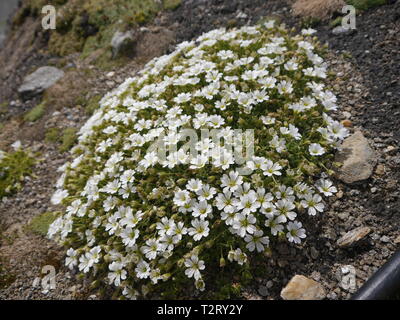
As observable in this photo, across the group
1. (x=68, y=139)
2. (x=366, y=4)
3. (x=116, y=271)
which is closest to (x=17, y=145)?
(x=68, y=139)

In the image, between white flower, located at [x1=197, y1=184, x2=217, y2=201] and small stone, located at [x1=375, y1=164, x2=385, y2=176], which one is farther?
small stone, located at [x1=375, y1=164, x2=385, y2=176]

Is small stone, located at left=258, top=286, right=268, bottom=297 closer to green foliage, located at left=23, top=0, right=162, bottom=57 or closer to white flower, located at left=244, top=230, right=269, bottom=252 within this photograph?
white flower, located at left=244, top=230, right=269, bottom=252

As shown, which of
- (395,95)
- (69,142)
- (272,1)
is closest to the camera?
(395,95)

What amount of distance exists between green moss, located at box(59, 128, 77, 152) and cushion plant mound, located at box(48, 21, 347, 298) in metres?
0.96

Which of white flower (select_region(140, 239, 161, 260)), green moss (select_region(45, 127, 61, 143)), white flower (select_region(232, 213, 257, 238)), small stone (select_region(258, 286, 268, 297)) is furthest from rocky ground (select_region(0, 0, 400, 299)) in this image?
white flower (select_region(140, 239, 161, 260))

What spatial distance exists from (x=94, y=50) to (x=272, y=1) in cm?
354

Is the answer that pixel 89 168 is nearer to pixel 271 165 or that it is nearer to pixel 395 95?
pixel 271 165

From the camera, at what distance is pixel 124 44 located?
264 inches

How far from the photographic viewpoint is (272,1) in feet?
20.9

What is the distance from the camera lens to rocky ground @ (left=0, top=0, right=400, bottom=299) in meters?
3.28

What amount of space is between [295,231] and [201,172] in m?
1.02

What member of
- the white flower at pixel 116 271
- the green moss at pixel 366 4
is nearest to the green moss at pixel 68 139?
the white flower at pixel 116 271

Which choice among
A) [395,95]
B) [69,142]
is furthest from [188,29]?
[395,95]
